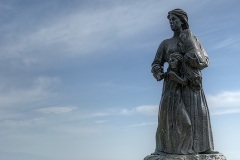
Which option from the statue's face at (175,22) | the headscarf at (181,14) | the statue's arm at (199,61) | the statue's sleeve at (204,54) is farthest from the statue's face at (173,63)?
the headscarf at (181,14)

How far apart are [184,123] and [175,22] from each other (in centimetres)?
304

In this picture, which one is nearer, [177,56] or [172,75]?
[172,75]

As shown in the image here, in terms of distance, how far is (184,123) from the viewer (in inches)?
523

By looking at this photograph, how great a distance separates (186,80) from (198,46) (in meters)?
1.10

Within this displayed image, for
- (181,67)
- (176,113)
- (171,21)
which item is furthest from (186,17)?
(176,113)

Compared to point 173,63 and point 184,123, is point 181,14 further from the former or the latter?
point 184,123

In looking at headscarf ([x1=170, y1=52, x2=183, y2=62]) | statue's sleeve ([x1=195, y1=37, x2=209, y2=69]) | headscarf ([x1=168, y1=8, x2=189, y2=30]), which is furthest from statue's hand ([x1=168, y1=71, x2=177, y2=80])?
headscarf ([x1=168, y1=8, x2=189, y2=30])

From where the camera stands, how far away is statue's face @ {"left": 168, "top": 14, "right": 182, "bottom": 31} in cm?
1414

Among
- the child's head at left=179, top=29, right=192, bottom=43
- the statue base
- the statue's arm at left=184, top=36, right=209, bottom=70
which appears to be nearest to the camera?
the statue base

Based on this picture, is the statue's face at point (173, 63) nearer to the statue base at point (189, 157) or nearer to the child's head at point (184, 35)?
the child's head at point (184, 35)

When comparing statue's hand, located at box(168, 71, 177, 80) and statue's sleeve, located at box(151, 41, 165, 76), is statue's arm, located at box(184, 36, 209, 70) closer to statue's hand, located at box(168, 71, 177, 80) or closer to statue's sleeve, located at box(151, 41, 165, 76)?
statue's hand, located at box(168, 71, 177, 80)

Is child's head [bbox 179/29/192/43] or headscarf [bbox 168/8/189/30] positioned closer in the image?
child's head [bbox 179/29/192/43]

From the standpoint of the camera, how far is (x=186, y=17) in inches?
562

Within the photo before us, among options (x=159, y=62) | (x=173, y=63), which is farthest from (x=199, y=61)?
(x=159, y=62)
